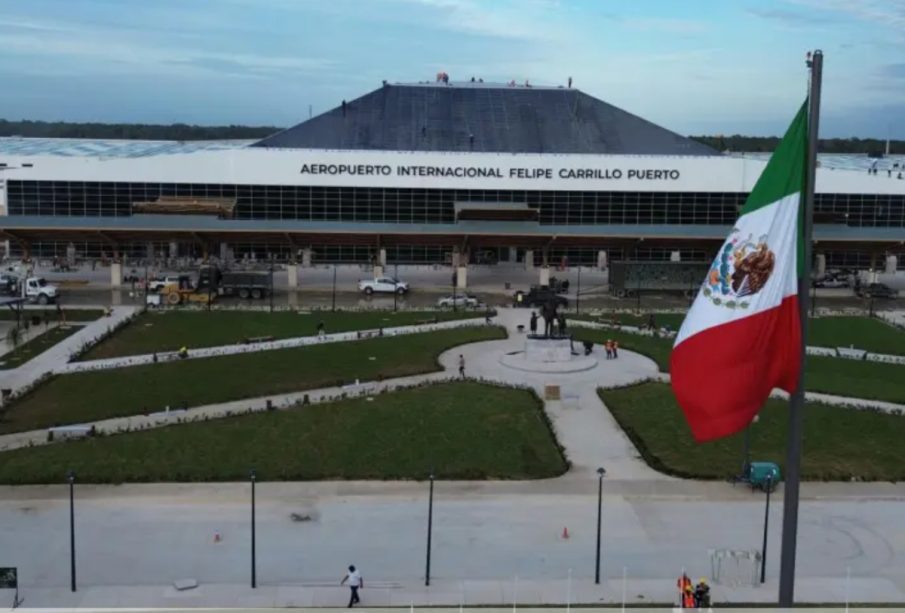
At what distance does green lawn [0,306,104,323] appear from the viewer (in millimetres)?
56250

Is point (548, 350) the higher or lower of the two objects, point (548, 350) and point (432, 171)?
the lower

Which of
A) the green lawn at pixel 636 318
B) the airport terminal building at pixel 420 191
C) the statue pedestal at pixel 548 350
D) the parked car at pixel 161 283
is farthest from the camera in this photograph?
the airport terminal building at pixel 420 191

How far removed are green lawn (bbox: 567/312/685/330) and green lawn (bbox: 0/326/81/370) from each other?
28650 mm

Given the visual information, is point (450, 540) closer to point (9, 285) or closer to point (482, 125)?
point (9, 285)

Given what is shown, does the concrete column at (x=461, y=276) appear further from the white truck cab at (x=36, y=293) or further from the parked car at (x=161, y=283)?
the white truck cab at (x=36, y=293)

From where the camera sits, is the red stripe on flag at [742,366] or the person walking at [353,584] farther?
the person walking at [353,584]

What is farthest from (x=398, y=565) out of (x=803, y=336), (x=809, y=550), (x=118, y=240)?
(x=118, y=240)

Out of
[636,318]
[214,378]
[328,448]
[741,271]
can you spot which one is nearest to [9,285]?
[214,378]

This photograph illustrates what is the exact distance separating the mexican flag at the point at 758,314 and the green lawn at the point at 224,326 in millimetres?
37822

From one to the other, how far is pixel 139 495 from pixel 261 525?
424 cm

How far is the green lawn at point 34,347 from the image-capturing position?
44.7 meters

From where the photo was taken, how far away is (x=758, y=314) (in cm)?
1377

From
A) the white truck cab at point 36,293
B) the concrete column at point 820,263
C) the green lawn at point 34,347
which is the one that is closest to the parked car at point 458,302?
the green lawn at point 34,347

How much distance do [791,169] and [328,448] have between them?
21.6 meters
